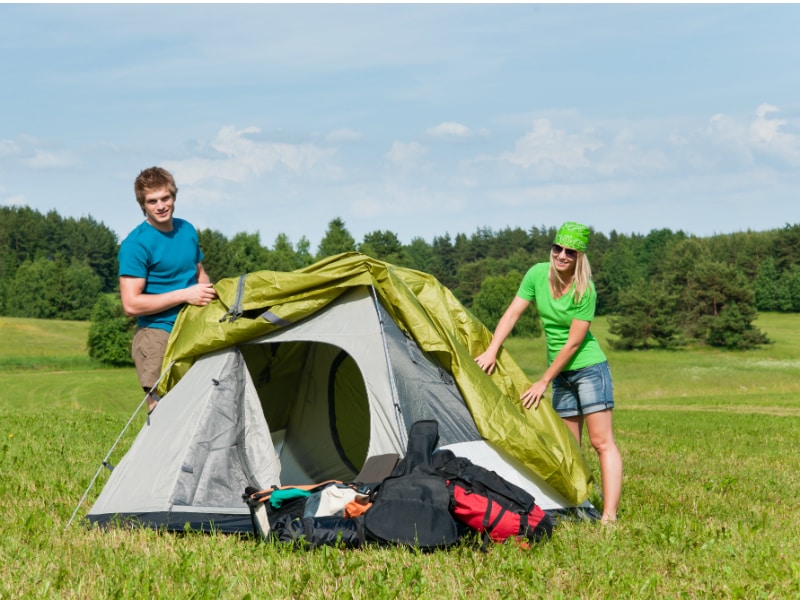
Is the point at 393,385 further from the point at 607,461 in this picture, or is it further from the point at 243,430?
the point at 607,461

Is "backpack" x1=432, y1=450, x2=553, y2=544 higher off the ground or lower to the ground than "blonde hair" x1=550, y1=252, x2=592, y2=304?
lower

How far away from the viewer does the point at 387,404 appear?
19.1ft

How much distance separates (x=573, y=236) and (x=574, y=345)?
0.71m

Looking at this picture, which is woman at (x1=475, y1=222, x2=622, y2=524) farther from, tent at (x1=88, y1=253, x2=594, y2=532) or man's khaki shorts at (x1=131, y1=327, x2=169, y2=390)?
man's khaki shorts at (x1=131, y1=327, x2=169, y2=390)

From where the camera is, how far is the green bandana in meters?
5.63

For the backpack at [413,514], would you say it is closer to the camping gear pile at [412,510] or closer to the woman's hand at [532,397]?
the camping gear pile at [412,510]

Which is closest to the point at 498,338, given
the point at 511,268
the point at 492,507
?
the point at 492,507

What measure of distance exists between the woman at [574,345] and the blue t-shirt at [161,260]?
2.13 meters

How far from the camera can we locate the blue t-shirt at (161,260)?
Result: 18.6 ft

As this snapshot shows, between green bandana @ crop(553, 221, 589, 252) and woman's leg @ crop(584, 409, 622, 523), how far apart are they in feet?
3.67

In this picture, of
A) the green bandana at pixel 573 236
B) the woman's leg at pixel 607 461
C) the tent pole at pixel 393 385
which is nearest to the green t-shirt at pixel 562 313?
the green bandana at pixel 573 236

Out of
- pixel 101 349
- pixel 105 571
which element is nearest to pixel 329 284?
pixel 105 571

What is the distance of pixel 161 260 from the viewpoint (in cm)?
577

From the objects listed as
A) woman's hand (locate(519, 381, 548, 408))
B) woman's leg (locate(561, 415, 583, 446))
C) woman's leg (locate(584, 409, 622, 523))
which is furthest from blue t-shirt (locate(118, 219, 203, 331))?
woman's leg (locate(584, 409, 622, 523))
